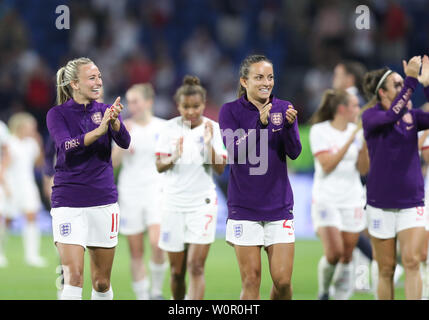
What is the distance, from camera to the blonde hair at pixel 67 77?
6680 millimetres

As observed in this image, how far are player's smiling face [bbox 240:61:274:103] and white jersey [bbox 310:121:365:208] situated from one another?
2510mm

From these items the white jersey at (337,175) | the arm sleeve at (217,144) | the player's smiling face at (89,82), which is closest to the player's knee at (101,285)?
the player's smiling face at (89,82)

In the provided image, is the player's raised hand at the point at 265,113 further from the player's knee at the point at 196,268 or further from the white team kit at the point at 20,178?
the white team kit at the point at 20,178

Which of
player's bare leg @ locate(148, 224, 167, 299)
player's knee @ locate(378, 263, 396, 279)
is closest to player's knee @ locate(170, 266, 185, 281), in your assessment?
player's bare leg @ locate(148, 224, 167, 299)

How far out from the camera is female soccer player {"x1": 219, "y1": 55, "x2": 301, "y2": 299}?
21.3 ft

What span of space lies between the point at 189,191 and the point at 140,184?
1.63 meters


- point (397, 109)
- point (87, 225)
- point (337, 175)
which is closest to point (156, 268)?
point (337, 175)

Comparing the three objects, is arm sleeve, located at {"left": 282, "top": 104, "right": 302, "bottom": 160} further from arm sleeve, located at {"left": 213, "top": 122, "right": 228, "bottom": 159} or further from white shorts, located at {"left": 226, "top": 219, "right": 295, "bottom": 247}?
arm sleeve, located at {"left": 213, "top": 122, "right": 228, "bottom": 159}

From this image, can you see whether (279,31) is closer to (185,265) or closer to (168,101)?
(168,101)

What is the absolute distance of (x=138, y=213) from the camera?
31.0ft

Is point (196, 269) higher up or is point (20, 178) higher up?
point (20, 178)

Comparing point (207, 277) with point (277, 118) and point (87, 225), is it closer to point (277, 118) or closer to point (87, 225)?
point (87, 225)

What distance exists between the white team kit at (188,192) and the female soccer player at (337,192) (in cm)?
149

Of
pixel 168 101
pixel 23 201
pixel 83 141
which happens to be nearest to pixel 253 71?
pixel 83 141
